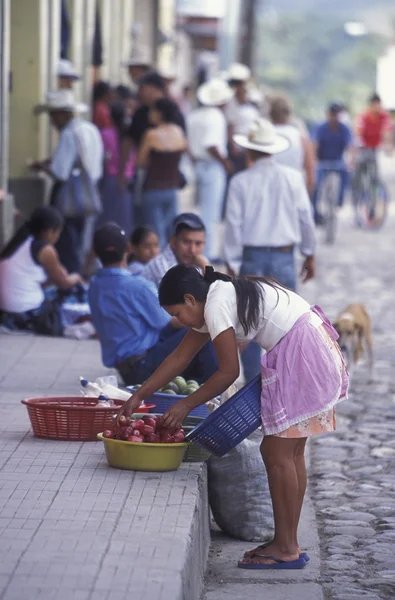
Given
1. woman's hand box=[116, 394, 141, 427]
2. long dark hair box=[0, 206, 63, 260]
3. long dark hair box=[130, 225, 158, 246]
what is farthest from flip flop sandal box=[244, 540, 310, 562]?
long dark hair box=[0, 206, 63, 260]

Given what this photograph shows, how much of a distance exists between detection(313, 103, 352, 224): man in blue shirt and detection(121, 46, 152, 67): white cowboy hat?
301 cm

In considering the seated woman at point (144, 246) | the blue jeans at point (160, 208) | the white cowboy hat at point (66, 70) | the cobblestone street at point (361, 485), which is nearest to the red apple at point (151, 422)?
the cobblestone street at point (361, 485)

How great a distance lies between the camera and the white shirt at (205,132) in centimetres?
1538

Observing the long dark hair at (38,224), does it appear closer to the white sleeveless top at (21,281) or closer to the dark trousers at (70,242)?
the white sleeveless top at (21,281)

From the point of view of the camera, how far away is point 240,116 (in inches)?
688

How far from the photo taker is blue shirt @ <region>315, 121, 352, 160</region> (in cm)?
2059

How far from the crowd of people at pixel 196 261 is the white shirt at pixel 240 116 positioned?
0.12ft

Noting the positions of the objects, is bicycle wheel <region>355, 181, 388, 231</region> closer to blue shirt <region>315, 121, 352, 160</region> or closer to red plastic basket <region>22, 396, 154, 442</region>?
blue shirt <region>315, 121, 352, 160</region>

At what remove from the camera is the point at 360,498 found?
731 cm

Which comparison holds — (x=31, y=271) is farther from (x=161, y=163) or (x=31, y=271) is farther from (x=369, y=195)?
(x=369, y=195)

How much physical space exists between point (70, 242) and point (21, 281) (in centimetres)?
232

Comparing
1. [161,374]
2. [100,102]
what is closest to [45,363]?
[161,374]

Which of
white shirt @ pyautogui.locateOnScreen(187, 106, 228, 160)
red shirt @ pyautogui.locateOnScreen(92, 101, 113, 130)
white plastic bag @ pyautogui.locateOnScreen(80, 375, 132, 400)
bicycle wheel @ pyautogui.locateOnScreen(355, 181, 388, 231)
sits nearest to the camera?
white plastic bag @ pyautogui.locateOnScreen(80, 375, 132, 400)

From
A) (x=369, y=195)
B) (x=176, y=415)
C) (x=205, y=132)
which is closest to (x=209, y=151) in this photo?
(x=205, y=132)
